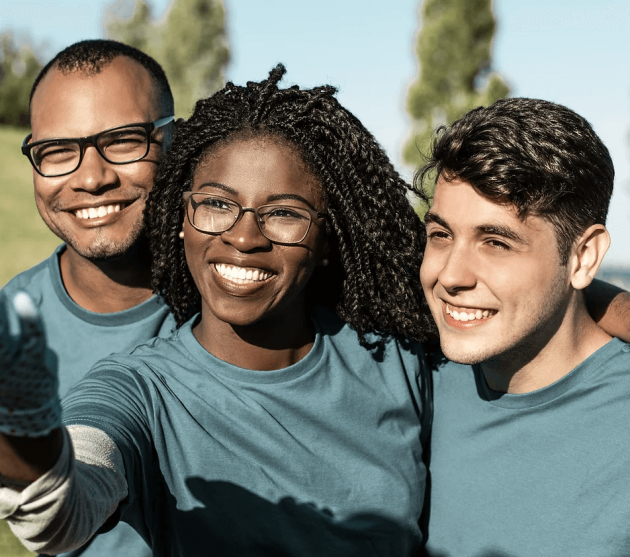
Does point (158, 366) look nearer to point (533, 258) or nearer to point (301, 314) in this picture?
point (301, 314)

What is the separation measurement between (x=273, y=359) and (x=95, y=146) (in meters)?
1.44

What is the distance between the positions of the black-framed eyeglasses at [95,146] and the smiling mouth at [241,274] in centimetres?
108

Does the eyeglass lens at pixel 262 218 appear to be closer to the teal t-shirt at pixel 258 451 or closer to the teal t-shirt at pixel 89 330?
the teal t-shirt at pixel 258 451

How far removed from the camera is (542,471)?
262 centimetres

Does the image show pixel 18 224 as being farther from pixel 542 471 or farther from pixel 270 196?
pixel 542 471

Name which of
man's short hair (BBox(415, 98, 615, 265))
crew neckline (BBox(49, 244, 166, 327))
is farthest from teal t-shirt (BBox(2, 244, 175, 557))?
man's short hair (BBox(415, 98, 615, 265))

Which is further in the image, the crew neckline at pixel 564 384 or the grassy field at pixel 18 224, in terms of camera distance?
the grassy field at pixel 18 224

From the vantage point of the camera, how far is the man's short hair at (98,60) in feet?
11.8

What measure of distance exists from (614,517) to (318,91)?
6.58 feet

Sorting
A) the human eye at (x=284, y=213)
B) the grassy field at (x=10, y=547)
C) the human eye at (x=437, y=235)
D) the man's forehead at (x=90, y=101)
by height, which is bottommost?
the grassy field at (x=10, y=547)

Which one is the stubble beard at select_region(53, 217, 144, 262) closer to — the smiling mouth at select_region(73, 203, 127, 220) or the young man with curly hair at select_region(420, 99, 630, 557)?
the smiling mouth at select_region(73, 203, 127, 220)

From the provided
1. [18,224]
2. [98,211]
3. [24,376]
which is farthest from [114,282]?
[18,224]

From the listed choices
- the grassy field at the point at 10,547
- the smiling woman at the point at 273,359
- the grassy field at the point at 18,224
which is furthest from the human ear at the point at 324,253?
the grassy field at the point at 18,224

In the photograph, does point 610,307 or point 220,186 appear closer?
point 220,186
